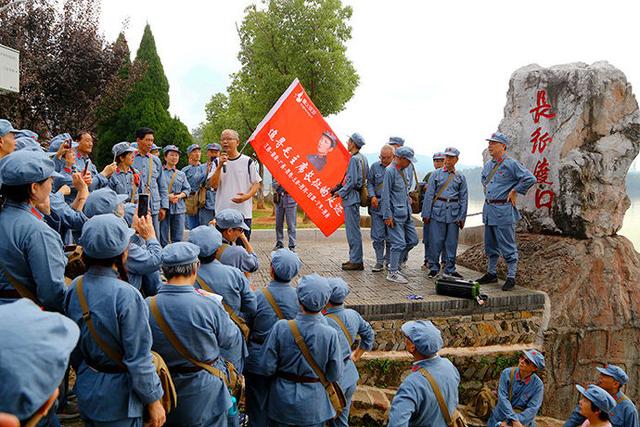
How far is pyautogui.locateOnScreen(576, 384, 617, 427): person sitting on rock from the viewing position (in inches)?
177

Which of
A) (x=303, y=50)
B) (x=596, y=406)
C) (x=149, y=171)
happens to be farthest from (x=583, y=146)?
(x=303, y=50)

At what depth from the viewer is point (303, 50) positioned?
16859 mm

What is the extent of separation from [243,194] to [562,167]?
5.16 metres

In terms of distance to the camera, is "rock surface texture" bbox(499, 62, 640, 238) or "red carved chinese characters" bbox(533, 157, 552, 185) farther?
"red carved chinese characters" bbox(533, 157, 552, 185)

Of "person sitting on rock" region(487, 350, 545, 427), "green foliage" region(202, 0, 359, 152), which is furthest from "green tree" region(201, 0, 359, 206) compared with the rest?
"person sitting on rock" region(487, 350, 545, 427)

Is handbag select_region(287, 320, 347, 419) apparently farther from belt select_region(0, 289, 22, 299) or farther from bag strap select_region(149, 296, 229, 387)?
belt select_region(0, 289, 22, 299)

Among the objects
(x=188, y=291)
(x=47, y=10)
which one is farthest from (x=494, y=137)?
(x=47, y=10)

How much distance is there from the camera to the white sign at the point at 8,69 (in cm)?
582

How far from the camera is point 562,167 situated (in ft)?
25.7

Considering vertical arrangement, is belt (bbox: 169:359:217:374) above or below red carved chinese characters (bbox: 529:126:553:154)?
below

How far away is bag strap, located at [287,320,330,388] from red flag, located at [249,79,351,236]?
15.6 feet

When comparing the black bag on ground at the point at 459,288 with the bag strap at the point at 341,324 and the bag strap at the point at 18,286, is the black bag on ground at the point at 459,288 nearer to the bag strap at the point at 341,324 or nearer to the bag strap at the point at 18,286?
the bag strap at the point at 341,324

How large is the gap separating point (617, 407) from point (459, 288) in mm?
2213

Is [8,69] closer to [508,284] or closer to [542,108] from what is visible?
[508,284]
